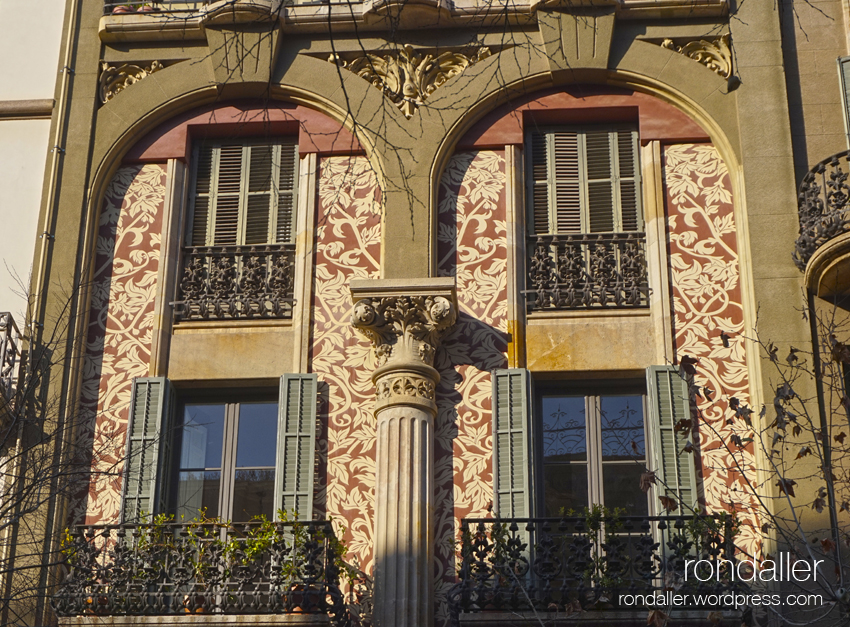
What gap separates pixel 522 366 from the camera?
1388 centimetres

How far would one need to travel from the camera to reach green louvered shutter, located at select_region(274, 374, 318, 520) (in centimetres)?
1331

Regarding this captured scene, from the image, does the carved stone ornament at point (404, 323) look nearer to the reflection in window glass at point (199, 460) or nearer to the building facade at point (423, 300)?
the building facade at point (423, 300)

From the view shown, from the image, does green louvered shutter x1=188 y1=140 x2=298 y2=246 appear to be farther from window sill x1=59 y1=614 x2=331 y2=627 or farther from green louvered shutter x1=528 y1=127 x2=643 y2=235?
window sill x1=59 y1=614 x2=331 y2=627

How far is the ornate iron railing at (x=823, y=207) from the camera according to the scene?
43.9ft

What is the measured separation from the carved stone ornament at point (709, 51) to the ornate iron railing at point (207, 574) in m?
6.57

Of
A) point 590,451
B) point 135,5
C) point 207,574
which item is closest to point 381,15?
point 135,5

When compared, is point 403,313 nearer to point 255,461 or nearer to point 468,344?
point 468,344

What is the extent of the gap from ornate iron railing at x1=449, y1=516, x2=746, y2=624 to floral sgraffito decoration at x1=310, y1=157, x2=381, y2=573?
1.23 meters

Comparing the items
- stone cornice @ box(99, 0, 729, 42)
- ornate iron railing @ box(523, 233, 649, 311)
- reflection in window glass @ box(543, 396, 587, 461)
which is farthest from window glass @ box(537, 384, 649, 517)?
stone cornice @ box(99, 0, 729, 42)

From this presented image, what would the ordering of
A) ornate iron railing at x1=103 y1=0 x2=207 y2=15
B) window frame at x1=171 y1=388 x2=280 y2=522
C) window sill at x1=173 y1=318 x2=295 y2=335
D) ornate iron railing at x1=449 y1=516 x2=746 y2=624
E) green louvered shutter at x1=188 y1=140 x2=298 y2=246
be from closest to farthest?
1. ornate iron railing at x1=449 y1=516 x2=746 y2=624
2. window frame at x1=171 y1=388 x2=280 y2=522
3. window sill at x1=173 y1=318 x2=295 y2=335
4. green louvered shutter at x1=188 y1=140 x2=298 y2=246
5. ornate iron railing at x1=103 y1=0 x2=207 y2=15

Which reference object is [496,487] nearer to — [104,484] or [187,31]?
[104,484]

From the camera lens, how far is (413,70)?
50.2 feet

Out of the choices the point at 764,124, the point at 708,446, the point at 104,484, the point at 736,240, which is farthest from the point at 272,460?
the point at 764,124

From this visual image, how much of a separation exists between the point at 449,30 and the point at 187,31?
2947mm
